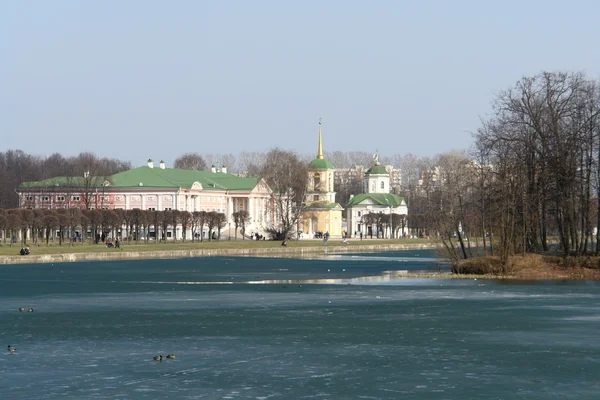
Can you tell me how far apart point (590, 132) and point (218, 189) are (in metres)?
83.1

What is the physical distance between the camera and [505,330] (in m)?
28.3

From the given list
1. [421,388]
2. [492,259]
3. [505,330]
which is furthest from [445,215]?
[421,388]

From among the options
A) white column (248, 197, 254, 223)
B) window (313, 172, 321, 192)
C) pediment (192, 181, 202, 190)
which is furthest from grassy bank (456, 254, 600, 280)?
window (313, 172, 321, 192)

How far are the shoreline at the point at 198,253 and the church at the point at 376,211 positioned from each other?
96.8 ft

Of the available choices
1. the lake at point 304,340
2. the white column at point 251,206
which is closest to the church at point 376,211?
the white column at point 251,206

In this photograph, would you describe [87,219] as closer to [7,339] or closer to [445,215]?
[445,215]

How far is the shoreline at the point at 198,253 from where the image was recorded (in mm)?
69750

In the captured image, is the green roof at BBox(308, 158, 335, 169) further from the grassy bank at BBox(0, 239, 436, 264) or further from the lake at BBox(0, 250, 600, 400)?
the lake at BBox(0, 250, 600, 400)

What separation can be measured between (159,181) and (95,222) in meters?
29.2

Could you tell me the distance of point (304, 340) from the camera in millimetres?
26344

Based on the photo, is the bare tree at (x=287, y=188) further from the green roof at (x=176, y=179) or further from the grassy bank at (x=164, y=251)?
the green roof at (x=176, y=179)

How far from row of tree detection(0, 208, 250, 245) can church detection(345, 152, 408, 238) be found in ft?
85.9

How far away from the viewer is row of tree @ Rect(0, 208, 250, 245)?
286 ft

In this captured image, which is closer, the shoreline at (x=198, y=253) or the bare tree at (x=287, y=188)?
the shoreline at (x=198, y=253)
